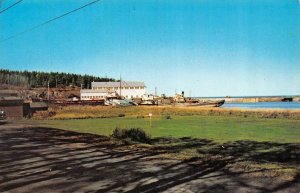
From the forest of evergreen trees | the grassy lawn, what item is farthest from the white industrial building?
the grassy lawn

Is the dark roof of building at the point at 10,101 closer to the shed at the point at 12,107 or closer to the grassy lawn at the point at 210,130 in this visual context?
the shed at the point at 12,107

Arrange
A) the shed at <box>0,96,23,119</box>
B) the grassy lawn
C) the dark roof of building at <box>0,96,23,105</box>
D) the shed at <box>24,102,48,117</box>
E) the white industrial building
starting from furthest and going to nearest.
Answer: the white industrial building → the shed at <box>24,102,48,117</box> → the dark roof of building at <box>0,96,23,105</box> → the shed at <box>0,96,23,119</box> → the grassy lawn

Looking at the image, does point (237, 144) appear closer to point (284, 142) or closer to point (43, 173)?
point (284, 142)

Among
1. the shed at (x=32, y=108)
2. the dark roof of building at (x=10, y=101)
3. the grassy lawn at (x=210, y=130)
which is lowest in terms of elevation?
the grassy lawn at (x=210, y=130)

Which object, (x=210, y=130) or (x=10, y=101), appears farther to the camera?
(x=10, y=101)

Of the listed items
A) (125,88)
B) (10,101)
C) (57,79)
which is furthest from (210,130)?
(57,79)

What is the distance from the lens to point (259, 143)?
78.3 feet

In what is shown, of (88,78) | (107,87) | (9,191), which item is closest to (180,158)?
(9,191)

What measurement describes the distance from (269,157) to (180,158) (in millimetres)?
6525

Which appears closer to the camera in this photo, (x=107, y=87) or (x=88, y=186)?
(x=88, y=186)

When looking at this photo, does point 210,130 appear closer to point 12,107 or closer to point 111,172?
point 111,172

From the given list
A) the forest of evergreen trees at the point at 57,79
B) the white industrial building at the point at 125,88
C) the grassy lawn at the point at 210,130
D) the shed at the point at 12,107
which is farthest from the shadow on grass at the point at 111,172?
the forest of evergreen trees at the point at 57,79

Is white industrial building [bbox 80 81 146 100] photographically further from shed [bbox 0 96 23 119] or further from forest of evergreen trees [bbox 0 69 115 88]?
shed [bbox 0 96 23 119]

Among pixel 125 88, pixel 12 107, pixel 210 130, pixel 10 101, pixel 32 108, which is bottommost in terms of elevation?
pixel 210 130
